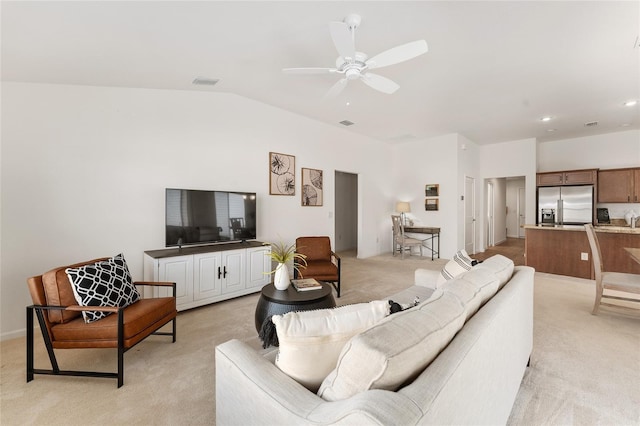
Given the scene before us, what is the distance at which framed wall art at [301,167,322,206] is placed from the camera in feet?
17.2

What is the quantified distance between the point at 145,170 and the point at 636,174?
913cm

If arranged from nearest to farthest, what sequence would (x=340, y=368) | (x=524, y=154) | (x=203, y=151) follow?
(x=340, y=368) < (x=203, y=151) < (x=524, y=154)

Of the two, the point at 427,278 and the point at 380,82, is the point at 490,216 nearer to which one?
the point at 427,278

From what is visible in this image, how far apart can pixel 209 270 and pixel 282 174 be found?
6.96 feet

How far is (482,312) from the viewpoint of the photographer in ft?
4.29

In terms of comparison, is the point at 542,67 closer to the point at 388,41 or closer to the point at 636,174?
the point at 388,41

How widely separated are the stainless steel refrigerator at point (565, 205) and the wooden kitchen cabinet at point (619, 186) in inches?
11.9

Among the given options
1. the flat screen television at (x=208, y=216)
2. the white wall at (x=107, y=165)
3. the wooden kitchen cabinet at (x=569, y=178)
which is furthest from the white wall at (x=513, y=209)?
the flat screen television at (x=208, y=216)

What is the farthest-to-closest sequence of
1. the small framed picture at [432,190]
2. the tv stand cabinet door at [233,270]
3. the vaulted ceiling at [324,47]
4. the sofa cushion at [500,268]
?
the small framed picture at [432,190], the tv stand cabinet door at [233,270], the vaulted ceiling at [324,47], the sofa cushion at [500,268]

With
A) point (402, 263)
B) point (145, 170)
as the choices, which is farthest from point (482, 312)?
point (402, 263)

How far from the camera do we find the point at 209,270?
346 centimetres

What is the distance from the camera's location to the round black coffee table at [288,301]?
2338 mm

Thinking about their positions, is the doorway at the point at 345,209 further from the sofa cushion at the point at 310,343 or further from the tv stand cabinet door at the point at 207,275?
the sofa cushion at the point at 310,343

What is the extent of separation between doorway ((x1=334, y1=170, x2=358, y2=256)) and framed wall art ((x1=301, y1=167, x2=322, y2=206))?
2.19 meters
